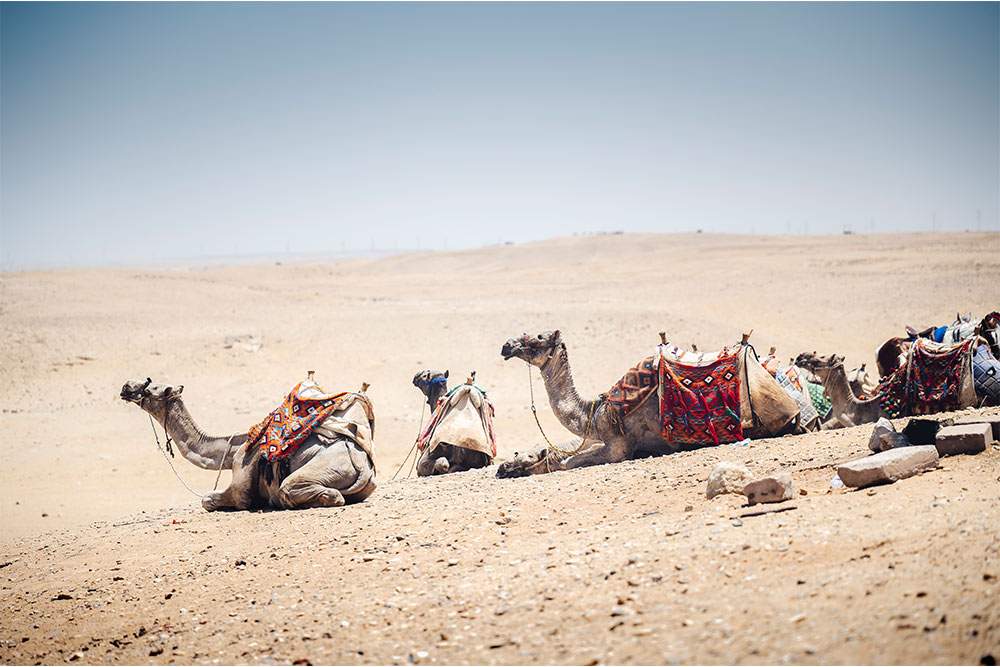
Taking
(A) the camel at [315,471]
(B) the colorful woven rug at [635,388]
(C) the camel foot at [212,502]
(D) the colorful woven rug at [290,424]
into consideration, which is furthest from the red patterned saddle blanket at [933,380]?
(C) the camel foot at [212,502]

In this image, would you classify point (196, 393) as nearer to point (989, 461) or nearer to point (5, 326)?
point (5, 326)

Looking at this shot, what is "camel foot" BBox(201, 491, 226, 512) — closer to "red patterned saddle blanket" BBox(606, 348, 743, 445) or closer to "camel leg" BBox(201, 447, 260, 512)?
"camel leg" BBox(201, 447, 260, 512)

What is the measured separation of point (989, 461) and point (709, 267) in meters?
46.1

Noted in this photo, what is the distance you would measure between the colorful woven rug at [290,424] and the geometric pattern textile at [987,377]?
8181 millimetres

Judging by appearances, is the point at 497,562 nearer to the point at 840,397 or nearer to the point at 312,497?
the point at 312,497

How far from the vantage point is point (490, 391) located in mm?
20922

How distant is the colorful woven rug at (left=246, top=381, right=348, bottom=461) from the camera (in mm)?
9078

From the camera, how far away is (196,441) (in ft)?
33.6

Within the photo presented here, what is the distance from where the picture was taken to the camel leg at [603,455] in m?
10.1

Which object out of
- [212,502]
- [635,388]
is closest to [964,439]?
[635,388]

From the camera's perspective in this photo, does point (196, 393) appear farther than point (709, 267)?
No

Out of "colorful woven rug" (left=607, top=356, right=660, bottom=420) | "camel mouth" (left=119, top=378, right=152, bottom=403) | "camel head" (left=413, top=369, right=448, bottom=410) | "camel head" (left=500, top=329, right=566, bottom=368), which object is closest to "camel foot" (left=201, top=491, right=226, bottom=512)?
"camel mouth" (left=119, top=378, right=152, bottom=403)

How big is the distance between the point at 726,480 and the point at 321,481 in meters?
4.24

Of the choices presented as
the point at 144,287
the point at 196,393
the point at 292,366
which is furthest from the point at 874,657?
the point at 144,287
